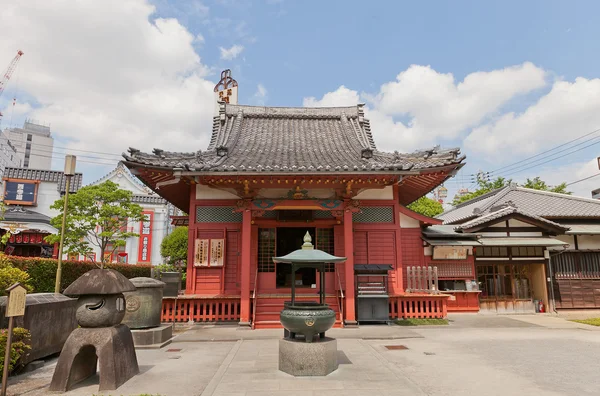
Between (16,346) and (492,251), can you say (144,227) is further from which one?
(16,346)

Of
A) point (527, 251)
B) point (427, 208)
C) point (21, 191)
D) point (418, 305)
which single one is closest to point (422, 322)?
point (418, 305)

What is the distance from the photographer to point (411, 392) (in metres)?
5.77

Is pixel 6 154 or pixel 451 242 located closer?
pixel 451 242

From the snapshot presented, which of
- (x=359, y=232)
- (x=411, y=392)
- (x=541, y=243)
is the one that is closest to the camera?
(x=411, y=392)

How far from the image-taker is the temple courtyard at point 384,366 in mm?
6012

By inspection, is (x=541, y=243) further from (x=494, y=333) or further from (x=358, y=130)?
(x=358, y=130)

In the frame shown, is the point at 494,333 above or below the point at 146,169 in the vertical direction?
below

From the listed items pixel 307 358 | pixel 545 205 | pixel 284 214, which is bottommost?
pixel 307 358

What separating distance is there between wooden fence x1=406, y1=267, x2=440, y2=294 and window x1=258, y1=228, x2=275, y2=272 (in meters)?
5.53

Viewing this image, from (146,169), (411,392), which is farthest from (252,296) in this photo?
(411,392)

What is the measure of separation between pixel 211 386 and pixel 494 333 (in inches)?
368

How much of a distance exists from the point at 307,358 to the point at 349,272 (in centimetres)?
609

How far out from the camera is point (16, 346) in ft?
21.4

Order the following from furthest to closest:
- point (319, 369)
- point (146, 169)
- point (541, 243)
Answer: point (541, 243)
point (146, 169)
point (319, 369)
